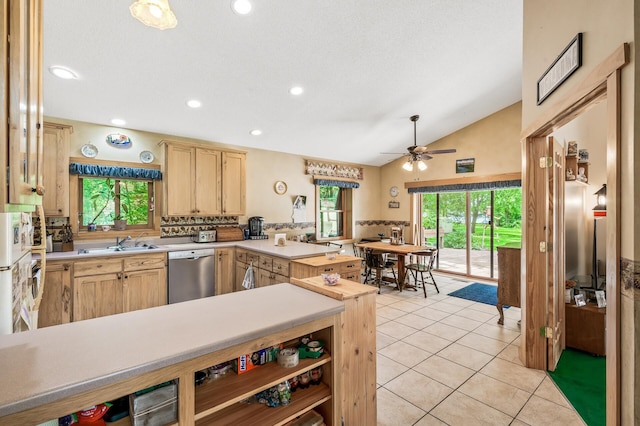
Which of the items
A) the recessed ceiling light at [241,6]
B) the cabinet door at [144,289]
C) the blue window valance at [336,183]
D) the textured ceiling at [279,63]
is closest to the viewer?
the recessed ceiling light at [241,6]

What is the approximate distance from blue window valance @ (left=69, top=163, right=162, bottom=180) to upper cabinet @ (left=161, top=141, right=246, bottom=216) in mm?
254

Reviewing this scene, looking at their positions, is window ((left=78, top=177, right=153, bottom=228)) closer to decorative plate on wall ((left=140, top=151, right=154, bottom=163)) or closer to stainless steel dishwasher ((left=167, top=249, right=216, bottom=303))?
decorative plate on wall ((left=140, top=151, right=154, bottom=163))

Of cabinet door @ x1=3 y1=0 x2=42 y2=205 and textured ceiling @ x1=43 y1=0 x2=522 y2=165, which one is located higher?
textured ceiling @ x1=43 y1=0 x2=522 y2=165

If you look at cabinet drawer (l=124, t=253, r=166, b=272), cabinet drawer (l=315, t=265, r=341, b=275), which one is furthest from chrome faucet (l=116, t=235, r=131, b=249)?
cabinet drawer (l=315, t=265, r=341, b=275)

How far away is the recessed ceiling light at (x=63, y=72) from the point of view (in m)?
2.58

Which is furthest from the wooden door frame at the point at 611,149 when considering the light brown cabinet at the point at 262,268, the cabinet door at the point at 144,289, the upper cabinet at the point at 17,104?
the cabinet door at the point at 144,289

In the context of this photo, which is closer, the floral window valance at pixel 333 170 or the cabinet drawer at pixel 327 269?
the cabinet drawer at pixel 327 269

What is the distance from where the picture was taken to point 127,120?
3693 mm

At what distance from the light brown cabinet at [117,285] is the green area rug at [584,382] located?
423cm

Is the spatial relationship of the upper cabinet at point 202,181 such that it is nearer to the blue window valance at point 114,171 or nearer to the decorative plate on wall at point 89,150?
the blue window valance at point 114,171

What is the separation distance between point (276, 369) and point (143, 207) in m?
3.81

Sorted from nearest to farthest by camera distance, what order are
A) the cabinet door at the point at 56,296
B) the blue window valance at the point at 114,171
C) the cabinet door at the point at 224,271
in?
1. the cabinet door at the point at 56,296
2. the blue window valance at the point at 114,171
3. the cabinet door at the point at 224,271

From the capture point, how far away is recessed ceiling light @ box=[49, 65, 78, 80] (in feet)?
8.46

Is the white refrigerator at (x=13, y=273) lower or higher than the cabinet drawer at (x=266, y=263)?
higher
